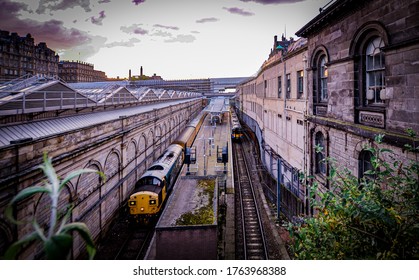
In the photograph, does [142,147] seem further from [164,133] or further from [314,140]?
[314,140]

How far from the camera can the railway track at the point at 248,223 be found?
11.0 metres

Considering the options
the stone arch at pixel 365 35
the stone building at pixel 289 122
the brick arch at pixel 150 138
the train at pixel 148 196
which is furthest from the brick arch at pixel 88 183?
the stone arch at pixel 365 35

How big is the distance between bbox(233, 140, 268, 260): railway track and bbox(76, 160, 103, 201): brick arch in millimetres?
7013

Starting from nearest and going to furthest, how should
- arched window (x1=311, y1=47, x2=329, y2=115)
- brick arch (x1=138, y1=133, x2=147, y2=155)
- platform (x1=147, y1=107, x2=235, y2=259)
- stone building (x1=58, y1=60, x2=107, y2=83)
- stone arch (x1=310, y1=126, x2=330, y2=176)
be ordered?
1. platform (x1=147, y1=107, x2=235, y2=259)
2. stone arch (x1=310, y1=126, x2=330, y2=176)
3. arched window (x1=311, y1=47, x2=329, y2=115)
4. brick arch (x1=138, y1=133, x2=147, y2=155)
5. stone building (x1=58, y1=60, x2=107, y2=83)

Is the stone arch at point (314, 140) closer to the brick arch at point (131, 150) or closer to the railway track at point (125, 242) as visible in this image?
the railway track at point (125, 242)

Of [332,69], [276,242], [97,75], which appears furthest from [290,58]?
[97,75]

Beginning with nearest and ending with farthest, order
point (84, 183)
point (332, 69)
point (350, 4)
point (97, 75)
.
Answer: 1. point (350, 4)
2. point (332, 69)
3. point (84, 183)
4. point (97, 75)

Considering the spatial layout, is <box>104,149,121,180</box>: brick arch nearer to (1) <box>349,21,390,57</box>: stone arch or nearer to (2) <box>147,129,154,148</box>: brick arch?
(2) <box>147,129,154,148</box>: brick arch

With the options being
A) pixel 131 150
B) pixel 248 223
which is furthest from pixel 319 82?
pixel 131 150

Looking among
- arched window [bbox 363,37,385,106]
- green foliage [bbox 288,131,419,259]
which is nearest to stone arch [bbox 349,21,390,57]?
arched window [bbox 363,37,385,106]

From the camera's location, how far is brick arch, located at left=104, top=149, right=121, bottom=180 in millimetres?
12242

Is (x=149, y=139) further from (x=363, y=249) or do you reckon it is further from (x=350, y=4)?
(x=363, y=249)

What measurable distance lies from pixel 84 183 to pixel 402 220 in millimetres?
10355

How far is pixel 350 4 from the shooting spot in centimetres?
768
